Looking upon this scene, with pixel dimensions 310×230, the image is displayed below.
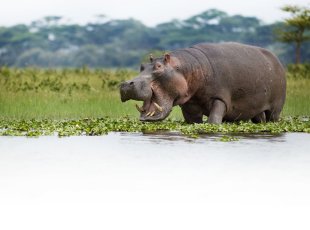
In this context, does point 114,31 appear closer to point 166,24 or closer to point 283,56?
point 166,24

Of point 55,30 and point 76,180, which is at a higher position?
point 55,30

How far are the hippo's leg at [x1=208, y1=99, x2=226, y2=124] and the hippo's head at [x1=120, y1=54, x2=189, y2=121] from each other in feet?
1.67

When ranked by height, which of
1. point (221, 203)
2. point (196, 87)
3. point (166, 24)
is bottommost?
point (221, 203)

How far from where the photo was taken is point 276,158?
8.17 m

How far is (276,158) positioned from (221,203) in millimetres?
2492

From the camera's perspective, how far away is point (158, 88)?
34.1ft

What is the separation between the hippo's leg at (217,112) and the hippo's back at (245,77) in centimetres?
9

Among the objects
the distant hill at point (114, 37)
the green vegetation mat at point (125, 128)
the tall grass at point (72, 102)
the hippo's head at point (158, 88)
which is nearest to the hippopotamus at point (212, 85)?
the hippo's head at point (158, 88)

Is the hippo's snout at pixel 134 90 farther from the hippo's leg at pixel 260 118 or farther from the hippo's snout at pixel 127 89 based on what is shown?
the hippo's leg at pixel 260 118

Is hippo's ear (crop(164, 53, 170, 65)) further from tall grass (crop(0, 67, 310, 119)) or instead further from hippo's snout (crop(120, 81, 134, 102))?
tall grass (crop(0, 67, 310, 119))

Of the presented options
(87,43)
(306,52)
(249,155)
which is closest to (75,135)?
(249,155)

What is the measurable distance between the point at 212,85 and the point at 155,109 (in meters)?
1.03

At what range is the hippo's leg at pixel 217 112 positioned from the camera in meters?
10.9

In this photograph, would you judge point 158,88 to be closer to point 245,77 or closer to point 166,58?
point 166,58
